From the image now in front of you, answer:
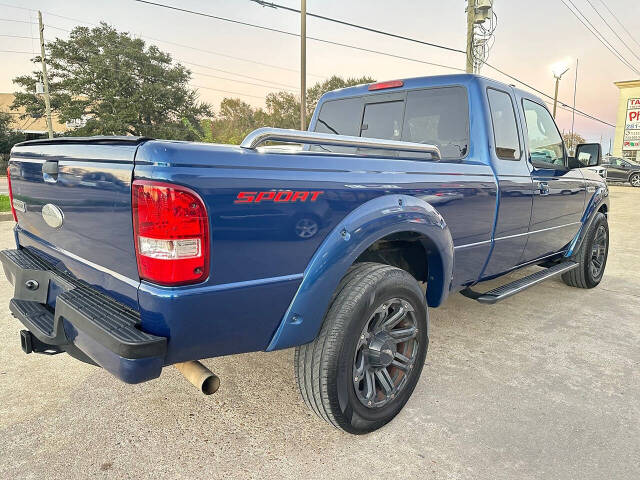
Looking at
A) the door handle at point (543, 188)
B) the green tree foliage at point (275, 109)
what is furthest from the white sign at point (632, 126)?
the door handle at point (543, 188)

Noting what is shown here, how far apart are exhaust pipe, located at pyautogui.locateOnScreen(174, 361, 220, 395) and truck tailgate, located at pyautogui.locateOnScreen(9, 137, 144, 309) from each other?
1.28 feet

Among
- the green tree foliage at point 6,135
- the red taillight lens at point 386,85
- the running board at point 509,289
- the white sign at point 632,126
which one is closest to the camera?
the running board at point 509,289

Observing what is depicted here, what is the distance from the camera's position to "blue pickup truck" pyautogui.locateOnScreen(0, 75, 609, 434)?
5.35 ft

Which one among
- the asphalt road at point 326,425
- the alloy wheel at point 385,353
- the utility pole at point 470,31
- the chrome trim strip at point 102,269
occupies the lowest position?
the asphalt road at point 326,425

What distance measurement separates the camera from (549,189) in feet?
12.4

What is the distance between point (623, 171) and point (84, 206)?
2783cm

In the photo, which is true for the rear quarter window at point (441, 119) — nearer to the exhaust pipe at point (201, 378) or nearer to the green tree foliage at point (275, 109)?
the exhaust pipe at point (201, 378)

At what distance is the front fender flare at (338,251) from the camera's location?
1950 millimetres

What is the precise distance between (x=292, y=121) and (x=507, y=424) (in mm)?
53464

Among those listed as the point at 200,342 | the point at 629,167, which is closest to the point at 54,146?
the point at 200,342

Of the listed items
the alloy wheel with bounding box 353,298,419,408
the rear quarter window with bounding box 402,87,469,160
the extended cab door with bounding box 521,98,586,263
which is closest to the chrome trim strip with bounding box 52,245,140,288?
the alloy wheel with bounding box 353,298,419,408

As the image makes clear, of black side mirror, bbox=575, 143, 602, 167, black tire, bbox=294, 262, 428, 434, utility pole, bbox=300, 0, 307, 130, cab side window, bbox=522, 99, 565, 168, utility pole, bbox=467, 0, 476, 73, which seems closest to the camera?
black tire, bbox=294, 262, 428, 434

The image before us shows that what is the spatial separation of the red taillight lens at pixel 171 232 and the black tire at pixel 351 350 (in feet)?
2.32

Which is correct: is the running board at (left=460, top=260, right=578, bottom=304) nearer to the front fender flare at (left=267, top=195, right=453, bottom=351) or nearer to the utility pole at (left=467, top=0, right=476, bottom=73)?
the front fender flare at (left=267, top=195, right=453, bottom=351)
